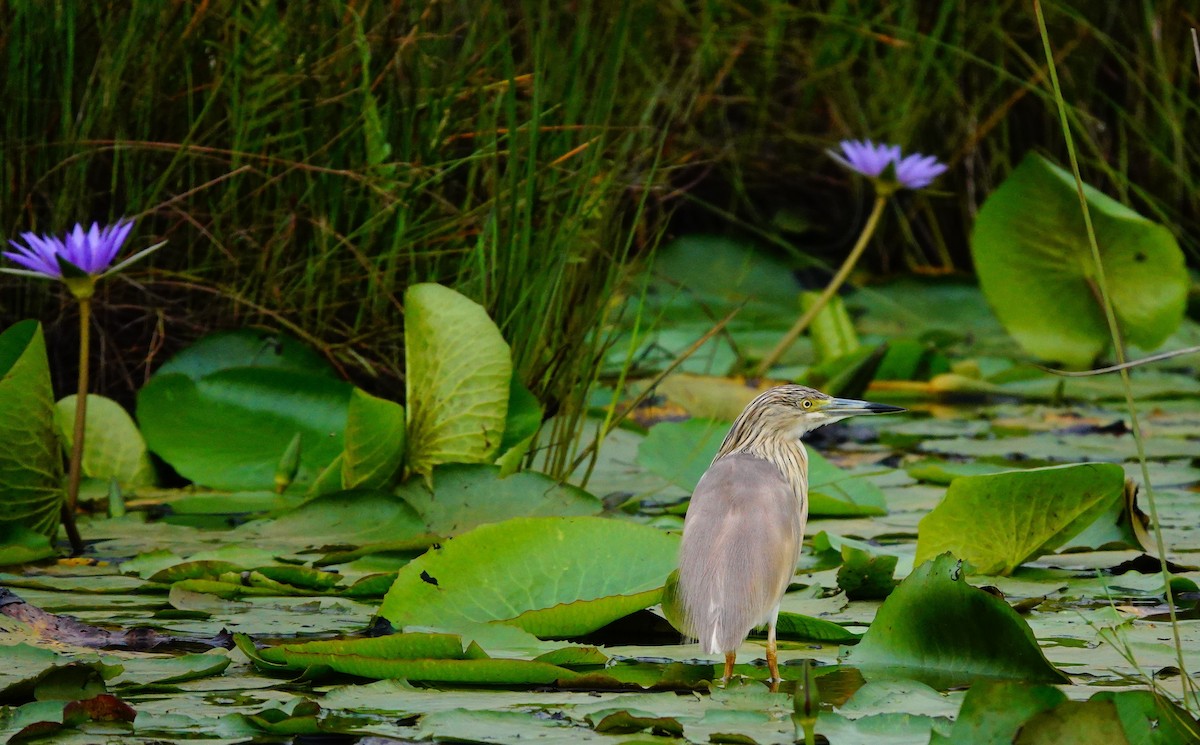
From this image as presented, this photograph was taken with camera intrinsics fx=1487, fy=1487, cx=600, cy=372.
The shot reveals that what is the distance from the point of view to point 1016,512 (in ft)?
8.73

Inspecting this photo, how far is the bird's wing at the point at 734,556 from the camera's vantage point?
207 cm

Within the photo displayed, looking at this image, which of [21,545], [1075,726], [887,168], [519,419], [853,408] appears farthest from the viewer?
[887,168]

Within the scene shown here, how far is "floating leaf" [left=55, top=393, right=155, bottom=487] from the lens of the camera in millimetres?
3416

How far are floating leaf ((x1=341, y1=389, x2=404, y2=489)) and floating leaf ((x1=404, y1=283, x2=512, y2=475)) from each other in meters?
0.11

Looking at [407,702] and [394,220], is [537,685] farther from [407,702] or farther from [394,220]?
[394,220]

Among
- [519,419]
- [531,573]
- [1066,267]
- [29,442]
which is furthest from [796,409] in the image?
[1066,267]

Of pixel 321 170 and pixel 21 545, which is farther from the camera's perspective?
pixel 321 170

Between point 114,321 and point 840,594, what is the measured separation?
6.88ft

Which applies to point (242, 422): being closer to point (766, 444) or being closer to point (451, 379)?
point (451, 379)

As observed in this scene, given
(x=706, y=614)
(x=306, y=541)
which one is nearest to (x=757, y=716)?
(x=706, y=614)

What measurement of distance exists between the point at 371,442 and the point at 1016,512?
129cm

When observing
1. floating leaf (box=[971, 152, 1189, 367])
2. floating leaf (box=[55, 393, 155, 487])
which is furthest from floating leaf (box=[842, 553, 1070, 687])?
floating leaf (box=[971, 152, 1189, 367])

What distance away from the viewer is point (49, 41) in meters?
3.56

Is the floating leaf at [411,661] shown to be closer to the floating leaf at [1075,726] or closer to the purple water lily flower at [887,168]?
the floating leaf at [1075,726]
